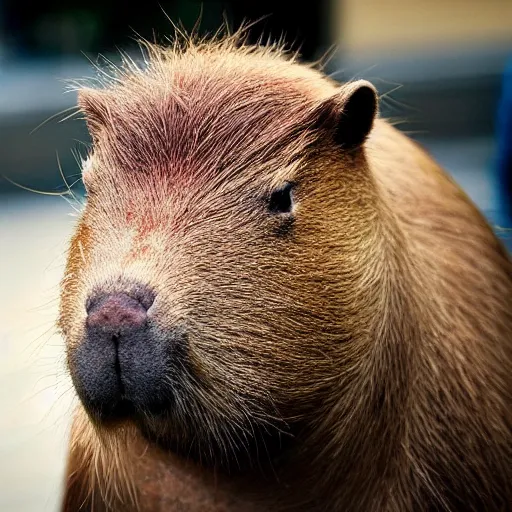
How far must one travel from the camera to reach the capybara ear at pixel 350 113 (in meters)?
1.02

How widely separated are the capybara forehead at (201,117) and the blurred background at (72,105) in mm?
156

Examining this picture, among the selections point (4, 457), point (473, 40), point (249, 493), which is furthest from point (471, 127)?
point (249, 493)

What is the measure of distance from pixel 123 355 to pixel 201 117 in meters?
0.27

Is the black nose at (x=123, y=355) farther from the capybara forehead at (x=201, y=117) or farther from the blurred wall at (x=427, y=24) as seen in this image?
the blurred wall at (x=427, y=24)

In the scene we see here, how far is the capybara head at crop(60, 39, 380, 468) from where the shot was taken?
2.90 ft

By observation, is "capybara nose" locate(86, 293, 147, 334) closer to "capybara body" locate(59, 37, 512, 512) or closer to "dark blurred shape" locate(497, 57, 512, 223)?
"capybara body" locate(59, 37, 512, 512)

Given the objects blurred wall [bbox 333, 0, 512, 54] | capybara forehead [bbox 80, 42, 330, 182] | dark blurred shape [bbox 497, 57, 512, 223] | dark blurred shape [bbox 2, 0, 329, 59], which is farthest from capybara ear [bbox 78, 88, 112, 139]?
blurred wall [bbox 333, 0, 512, 54]

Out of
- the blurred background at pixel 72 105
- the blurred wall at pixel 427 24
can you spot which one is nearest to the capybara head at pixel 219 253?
the blurred background at pixel 72 105

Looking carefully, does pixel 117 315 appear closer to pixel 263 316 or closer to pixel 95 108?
pixel 263 316

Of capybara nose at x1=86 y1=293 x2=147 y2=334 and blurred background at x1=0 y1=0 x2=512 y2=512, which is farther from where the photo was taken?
blurred background at x1=0 y1=0 x2=512 y2=512

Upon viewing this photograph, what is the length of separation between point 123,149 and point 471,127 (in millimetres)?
1768

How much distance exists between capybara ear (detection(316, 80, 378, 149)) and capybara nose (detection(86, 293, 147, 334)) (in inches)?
12.2

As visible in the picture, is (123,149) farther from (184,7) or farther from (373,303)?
(184,7)

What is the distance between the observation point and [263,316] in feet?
3.11
